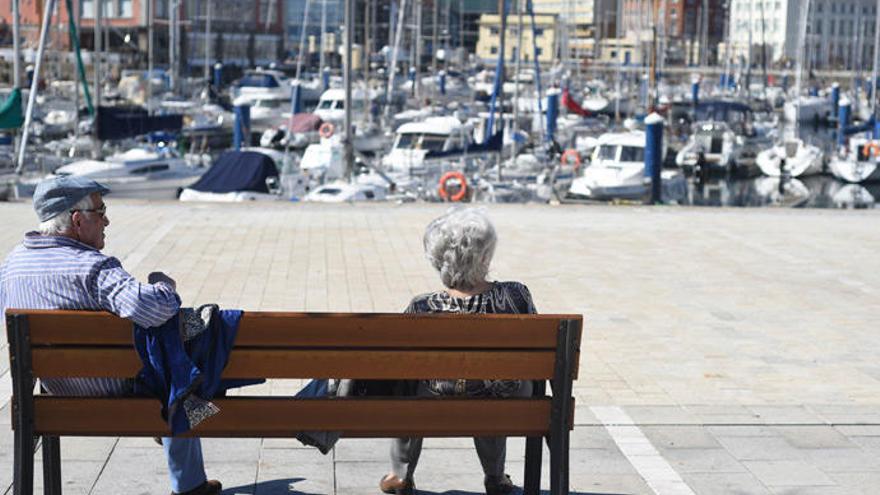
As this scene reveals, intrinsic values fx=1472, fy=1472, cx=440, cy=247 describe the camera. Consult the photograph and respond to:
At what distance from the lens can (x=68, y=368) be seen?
478 centimetres

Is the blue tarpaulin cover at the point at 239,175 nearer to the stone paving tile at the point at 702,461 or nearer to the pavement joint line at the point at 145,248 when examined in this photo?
the pavement joint line at the point at 145,248

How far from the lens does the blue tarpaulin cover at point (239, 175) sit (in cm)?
2552

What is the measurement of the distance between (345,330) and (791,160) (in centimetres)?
4324

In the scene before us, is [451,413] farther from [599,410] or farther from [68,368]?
[599,410]

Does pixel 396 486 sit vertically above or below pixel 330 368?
below

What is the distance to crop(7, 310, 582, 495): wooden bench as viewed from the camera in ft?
15.7

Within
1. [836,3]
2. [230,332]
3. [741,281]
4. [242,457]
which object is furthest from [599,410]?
[836,3]

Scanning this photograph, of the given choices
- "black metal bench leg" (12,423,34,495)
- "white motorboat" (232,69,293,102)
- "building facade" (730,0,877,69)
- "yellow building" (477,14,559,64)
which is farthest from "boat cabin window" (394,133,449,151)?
"yellow building" (477,14,559,64)

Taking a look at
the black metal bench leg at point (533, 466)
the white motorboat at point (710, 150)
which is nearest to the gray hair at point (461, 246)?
the black metal bench leg at point (533, 466)

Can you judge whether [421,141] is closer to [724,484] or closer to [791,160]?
[791,160]

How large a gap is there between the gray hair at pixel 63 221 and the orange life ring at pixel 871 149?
148 feet

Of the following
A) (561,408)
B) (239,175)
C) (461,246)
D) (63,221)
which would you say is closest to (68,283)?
(63,221)

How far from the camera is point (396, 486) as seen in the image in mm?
5660

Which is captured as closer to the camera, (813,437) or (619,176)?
(813,437)
